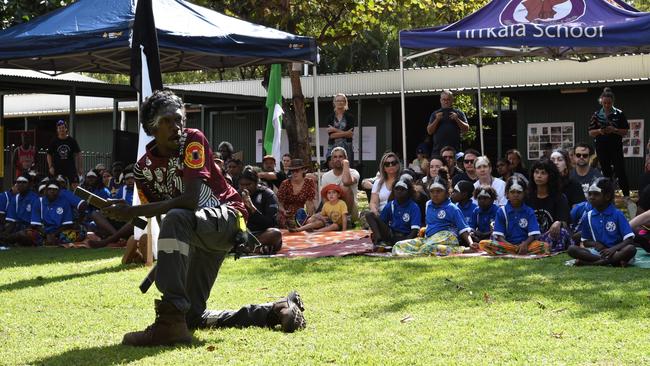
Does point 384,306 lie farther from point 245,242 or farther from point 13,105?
point 13,105

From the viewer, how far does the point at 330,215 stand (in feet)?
46.6

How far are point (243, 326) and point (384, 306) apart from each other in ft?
4.37

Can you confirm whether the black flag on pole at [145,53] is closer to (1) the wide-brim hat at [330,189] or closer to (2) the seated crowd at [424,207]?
(2) the seated crowd at [424,207]

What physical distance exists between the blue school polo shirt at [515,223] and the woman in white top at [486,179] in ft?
4.19

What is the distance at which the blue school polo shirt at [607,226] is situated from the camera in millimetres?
9734

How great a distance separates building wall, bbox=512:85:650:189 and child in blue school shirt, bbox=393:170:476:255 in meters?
14.0

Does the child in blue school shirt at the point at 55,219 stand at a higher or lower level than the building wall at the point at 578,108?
lower

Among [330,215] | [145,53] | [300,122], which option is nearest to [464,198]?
[330,215]

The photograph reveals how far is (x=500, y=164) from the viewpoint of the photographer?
13.0 m

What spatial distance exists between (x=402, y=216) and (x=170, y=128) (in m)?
6.34

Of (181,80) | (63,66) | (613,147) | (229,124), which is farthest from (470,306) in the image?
(181,80)

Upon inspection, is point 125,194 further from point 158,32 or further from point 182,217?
point 182,217

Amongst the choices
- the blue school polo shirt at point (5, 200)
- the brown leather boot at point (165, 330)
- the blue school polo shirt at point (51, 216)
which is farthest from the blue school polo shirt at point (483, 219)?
the blue school polo shirt at point (5, 200)

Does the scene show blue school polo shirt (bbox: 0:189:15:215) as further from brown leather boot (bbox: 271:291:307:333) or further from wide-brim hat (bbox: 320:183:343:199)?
brown leather boot (bbox: 271:291:307:333)
